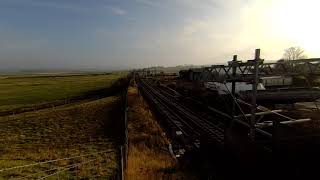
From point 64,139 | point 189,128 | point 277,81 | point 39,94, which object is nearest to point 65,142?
point 64,139

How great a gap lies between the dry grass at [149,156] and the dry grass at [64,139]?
1.07 m

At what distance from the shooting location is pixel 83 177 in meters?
14.8

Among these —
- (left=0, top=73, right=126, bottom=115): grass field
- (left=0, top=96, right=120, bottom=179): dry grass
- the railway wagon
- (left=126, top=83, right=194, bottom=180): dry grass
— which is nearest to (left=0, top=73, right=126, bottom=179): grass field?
(left=0, top=96, right=120, bottom=179): dry grass

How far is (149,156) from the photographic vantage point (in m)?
18.5

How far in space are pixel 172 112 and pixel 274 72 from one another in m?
17.4

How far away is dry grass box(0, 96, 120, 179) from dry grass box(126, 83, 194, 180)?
1.07 metres

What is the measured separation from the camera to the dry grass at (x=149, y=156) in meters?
15.2

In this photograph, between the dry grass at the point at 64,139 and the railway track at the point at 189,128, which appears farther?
the railway track at the point at 189,128

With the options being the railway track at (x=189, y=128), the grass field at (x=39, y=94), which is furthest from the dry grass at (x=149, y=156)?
the grass field at (x=39, y=94)

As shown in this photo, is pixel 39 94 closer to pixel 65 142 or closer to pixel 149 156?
pixel 65 142

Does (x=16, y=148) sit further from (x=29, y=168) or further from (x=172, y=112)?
(x=172, y=112)

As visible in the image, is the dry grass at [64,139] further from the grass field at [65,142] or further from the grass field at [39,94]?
the grass field at [39,94]

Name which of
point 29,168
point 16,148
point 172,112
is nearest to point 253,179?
point 29,168

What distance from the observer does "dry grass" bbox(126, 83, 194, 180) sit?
15180mm
